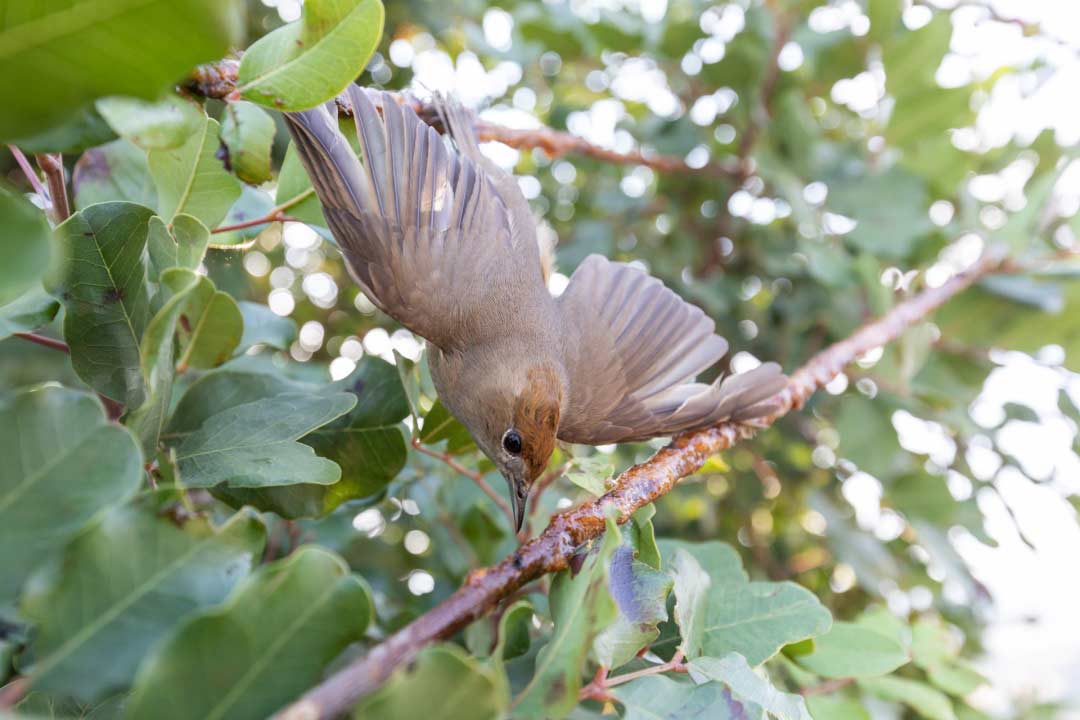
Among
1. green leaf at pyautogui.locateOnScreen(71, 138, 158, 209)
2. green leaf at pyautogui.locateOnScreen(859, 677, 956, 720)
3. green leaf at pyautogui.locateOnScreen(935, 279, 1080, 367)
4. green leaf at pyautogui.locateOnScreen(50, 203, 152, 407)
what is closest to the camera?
green leaf at pyautogui.locateOnScreen(50, 203, 152, 407)

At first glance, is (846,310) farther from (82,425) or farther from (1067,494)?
(82,425)

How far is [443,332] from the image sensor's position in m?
1.69

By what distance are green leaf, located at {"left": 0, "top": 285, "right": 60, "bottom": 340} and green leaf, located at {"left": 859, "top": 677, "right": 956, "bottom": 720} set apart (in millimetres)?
1259

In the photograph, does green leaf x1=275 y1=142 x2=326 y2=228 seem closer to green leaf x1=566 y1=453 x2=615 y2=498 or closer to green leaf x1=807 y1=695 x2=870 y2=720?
green leaf x1=566 y1=453 x2=615 y2=498

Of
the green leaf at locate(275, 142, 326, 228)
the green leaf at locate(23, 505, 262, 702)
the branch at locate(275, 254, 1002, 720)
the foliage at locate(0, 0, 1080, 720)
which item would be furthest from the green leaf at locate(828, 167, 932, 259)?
the green leaf at locate(23, 505, 262, 702)

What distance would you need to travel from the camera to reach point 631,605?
0.77 m

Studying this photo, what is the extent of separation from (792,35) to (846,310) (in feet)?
2.54

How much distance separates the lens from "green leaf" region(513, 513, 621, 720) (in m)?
0.62

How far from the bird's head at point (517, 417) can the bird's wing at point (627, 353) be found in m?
0.07

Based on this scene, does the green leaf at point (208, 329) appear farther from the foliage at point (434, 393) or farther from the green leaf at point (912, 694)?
the green leaf at point (912, 694)

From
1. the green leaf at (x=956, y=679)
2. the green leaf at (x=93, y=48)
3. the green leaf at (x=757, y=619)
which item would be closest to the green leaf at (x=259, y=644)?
the green leaf at (x=93, y=48)

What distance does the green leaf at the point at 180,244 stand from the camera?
87 cm

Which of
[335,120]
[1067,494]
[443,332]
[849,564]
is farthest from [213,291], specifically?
[1067,494]

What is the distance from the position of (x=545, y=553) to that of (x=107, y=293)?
1.86 ft
